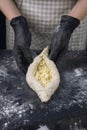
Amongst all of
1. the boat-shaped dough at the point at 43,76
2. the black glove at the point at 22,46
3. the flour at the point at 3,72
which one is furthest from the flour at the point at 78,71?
the flour at the point at 3,72

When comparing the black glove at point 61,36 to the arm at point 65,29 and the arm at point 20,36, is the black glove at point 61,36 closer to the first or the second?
the arm at point 65,29

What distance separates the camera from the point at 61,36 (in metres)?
1.57

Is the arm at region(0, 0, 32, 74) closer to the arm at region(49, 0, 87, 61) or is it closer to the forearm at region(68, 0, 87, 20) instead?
the arm at region(49, 0, 87, 61)

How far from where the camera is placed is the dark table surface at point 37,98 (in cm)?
127

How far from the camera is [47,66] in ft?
5.06

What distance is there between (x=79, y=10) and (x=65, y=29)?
157mm

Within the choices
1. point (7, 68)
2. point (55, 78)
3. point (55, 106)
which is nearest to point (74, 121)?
point (55, 106)

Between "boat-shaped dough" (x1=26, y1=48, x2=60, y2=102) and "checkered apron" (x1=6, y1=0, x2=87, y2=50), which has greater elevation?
"checkered apron" (x1=6, y1=0, x2=87, y2=50)

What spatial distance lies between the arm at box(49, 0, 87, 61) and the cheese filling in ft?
0.20

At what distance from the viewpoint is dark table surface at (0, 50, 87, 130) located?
4.16 ft

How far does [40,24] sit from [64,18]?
7.4 inches

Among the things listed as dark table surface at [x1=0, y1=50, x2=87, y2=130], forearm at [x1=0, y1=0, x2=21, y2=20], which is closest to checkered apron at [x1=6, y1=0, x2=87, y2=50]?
forearm at [x1=0, y1=0, x2=21, y2=20]

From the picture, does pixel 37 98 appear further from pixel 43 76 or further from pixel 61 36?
pixel 61 36

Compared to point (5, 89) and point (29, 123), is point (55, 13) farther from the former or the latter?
point (29, 123)
